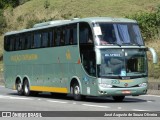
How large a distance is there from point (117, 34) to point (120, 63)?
1.26 metres

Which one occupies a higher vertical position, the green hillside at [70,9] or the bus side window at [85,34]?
the green hillside at [70,9]

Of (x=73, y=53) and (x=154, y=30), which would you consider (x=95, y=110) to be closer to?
(x=73, y=53)

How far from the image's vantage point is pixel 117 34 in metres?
24.4

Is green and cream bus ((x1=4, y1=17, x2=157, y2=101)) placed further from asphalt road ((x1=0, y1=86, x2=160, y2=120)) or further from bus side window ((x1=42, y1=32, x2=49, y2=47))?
asphalt road ((x1=0, y1=86, x2=160, y2=120))

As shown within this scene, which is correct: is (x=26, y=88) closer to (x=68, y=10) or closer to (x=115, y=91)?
(x=115, y=91)

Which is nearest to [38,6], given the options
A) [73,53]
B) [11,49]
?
[11,49]

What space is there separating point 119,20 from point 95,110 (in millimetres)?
6341

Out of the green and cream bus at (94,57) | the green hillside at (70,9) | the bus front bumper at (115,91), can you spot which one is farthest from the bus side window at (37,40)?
the green hillside at (70,9)

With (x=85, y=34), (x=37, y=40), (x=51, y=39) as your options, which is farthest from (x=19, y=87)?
(x=85, y=34)

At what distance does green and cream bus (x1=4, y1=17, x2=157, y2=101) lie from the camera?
24.1m

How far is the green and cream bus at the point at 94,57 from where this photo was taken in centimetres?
2411

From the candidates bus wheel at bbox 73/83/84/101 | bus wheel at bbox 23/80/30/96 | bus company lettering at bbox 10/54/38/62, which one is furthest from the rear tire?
bus wheel at bbox 73/83/84/101

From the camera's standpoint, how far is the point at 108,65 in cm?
2412

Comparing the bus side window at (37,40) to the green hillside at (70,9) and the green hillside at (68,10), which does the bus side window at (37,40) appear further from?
the green hillside at (70,9)
